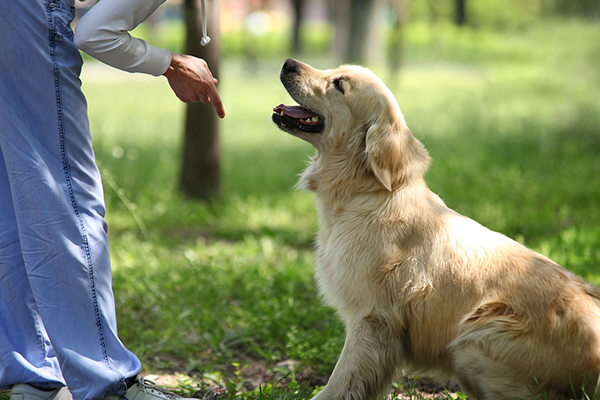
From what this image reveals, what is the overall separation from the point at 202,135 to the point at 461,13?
35.0 meters

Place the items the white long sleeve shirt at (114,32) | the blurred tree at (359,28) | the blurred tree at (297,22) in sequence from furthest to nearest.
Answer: the blurred tree at (297,22) < the blurred tree at (359,28) < the white long sleeve shirt at (114,32)

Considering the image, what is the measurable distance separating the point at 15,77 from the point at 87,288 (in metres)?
0.84

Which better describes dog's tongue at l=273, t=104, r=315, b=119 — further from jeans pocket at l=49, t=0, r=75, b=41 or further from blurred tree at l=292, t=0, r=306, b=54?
blurred tree at l=292, t=0, r=306, b=54

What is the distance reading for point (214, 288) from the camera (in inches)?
166

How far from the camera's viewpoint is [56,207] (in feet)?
7.29

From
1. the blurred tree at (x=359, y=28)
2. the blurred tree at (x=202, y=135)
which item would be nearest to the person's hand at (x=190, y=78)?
the blurred tree at (x=202, y=135)

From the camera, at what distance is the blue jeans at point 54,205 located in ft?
7.06

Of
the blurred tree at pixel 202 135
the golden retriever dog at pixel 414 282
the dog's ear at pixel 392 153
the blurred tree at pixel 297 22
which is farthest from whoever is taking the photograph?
the blurred tree at pixel 297 22

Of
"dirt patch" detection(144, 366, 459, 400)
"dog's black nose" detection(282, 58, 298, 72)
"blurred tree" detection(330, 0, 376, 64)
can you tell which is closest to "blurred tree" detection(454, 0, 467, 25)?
"blurred tree" detection(330, 0, 376, 64)

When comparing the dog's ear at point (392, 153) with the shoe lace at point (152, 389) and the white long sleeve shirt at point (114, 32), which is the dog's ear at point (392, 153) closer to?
the white long sleeve shirt at point (114, 32)

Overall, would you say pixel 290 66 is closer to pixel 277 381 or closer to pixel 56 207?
pixel 56 207

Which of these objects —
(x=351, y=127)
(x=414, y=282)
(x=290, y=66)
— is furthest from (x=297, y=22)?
(x=414, y=282)

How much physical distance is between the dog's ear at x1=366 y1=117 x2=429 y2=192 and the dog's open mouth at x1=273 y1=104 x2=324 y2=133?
1.12ft

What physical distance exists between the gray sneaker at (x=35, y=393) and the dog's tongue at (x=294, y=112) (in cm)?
166
